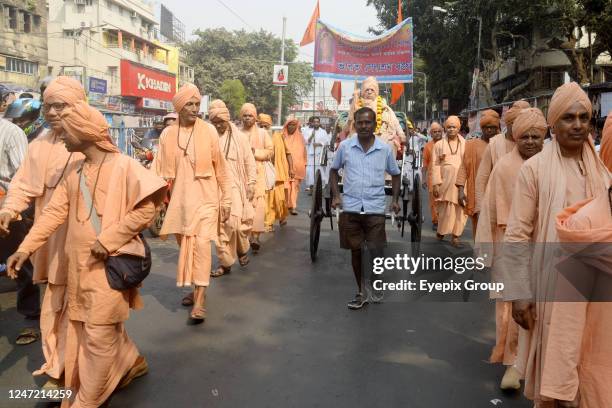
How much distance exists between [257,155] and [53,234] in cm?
457

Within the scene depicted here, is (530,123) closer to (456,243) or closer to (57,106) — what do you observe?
(57,106)

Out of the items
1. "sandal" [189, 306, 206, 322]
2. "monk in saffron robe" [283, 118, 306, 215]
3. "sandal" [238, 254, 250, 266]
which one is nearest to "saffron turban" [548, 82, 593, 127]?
"sandal" [189, 306, 206, 322]

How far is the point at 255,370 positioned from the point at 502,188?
78.5 inches

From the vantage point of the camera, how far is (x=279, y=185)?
9.70 m

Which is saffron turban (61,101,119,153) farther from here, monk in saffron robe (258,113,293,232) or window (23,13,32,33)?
window (23,13,32,33)

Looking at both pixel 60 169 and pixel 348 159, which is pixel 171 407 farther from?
pixel 348 159

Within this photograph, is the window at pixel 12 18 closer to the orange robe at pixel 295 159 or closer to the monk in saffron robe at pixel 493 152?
the orange robe at pixel 295 159

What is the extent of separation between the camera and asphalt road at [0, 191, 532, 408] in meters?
3.54

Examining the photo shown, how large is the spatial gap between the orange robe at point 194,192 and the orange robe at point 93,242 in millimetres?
1718

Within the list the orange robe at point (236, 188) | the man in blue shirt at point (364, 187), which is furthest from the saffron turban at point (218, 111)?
the man in blue shirt at point (364, 187)

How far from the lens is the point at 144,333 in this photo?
4598mm

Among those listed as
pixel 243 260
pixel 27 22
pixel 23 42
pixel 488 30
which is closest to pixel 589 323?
pixel 243 260

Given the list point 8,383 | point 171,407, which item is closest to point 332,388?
point 171,407

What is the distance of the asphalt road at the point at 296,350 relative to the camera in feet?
11.6
